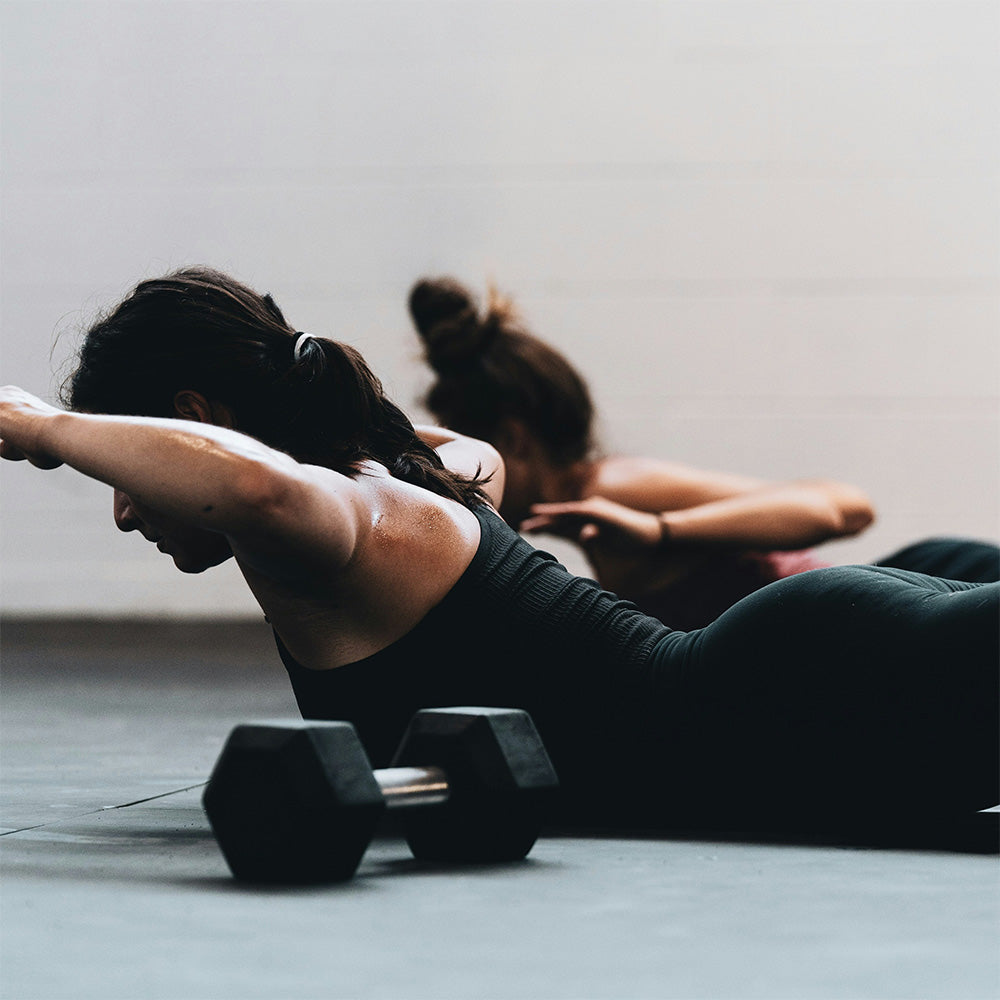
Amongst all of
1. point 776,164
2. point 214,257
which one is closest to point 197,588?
point 214,257

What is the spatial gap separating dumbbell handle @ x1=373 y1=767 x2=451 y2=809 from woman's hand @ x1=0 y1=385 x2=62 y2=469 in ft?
1.25

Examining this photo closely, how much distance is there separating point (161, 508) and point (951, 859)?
0.75 m

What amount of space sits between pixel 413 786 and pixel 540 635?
261mm

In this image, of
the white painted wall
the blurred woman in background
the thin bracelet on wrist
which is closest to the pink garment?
the blurred woman in background

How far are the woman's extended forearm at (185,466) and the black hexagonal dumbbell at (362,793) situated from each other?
0.17m

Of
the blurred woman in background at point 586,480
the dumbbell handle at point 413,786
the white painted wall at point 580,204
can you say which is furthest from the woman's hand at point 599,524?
the white painted wall at point 580,204

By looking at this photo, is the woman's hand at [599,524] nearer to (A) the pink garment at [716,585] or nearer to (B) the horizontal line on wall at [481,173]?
(A) the pink garment at [716,585]

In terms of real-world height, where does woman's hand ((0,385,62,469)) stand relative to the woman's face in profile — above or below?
above

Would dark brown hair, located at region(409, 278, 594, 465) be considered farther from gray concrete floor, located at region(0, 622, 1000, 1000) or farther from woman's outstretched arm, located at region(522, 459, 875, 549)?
gray concrete floor, located at region(0, 622, 1000, 1000)

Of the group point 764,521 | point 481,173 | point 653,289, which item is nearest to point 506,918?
point 764,521

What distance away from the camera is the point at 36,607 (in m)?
5.26

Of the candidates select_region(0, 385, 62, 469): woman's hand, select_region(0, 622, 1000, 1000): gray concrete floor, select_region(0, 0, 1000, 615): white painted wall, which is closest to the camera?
select_region(0, 622, 1000, 1000): gray concrete floor

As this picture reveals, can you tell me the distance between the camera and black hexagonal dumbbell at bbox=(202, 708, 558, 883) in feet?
3.73

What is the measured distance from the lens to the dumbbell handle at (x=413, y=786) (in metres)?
1.21
